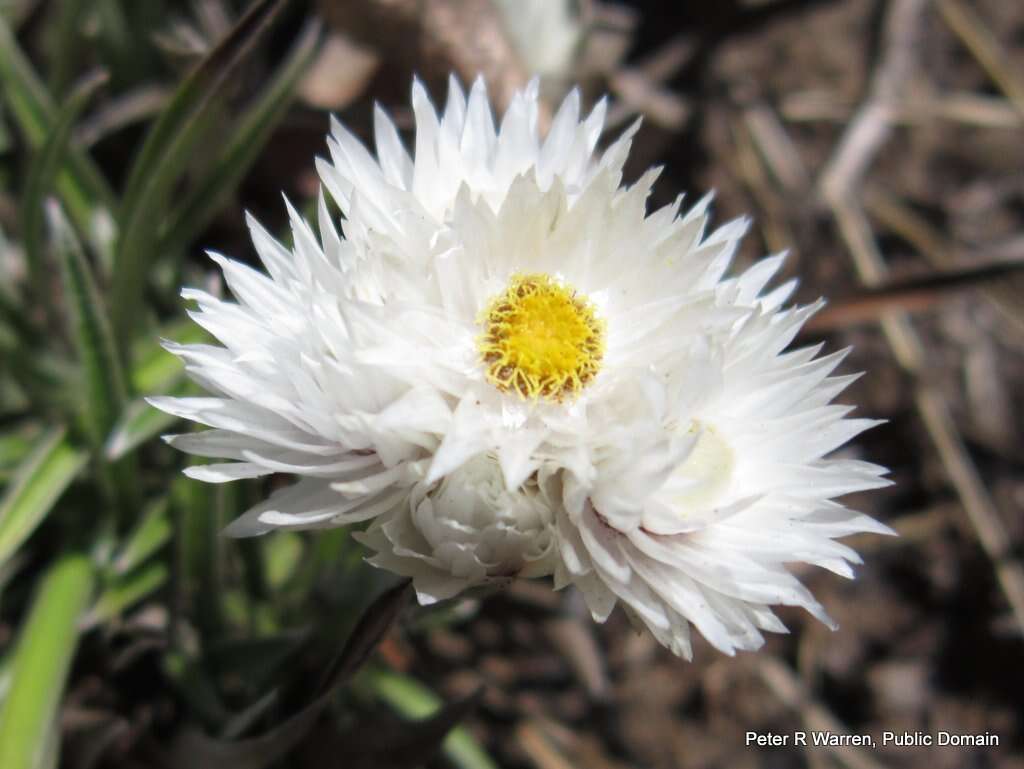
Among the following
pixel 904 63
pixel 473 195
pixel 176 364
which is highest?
pixel 473 195

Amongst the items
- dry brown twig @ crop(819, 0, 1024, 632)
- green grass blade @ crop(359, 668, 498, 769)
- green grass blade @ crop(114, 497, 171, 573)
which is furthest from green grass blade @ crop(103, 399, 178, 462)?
dry brown twig @ crop(819, 0, 1024, 632)

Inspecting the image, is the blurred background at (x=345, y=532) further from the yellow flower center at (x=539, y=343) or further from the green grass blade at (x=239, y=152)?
the yellow flower center at (x=539, y=343)

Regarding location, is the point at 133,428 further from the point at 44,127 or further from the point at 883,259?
the point at 883,259

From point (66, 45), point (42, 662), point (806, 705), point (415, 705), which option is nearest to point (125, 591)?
point (42, 662)

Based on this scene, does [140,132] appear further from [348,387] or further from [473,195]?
[348,387]

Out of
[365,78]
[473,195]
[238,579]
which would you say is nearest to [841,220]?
[365,78]

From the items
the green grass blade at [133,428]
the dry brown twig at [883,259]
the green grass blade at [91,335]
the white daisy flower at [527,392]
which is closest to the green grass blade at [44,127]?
the green grass blade at [91,335]
